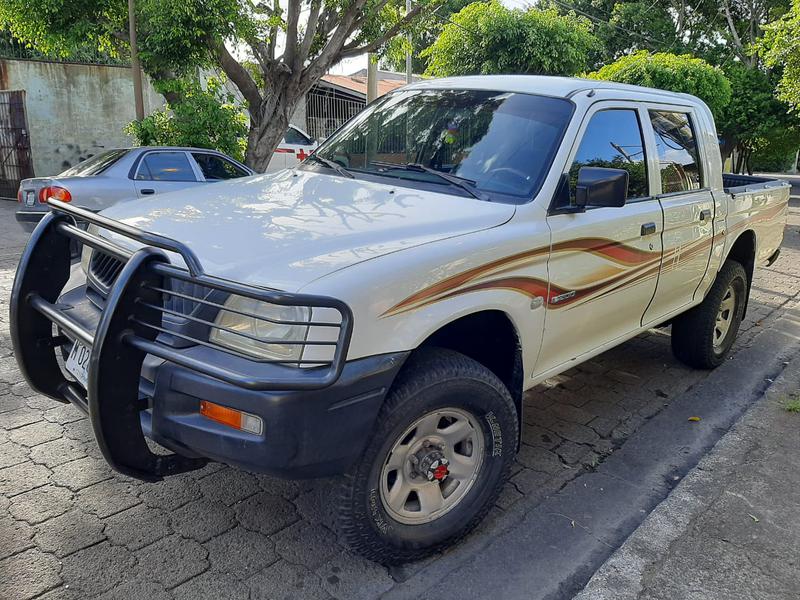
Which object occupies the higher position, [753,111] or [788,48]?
[788,48]

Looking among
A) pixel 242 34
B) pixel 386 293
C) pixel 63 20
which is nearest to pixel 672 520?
pixel 386 293

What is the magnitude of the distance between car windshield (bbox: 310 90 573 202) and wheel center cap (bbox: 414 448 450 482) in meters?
1.25

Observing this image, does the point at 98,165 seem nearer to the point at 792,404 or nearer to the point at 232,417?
the point at 232,417

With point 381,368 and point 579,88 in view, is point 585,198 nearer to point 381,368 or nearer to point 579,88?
point 579,88

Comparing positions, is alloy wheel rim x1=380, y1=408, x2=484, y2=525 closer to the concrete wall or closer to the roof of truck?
the roof of truck

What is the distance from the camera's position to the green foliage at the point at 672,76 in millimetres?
13680

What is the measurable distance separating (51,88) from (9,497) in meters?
13.2

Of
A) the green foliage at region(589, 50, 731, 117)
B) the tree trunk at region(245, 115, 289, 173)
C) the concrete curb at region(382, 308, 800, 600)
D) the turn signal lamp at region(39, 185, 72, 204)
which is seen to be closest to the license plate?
the concrete curb at region(382, 308, 800, 600)

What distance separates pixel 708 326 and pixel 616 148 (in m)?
1.93

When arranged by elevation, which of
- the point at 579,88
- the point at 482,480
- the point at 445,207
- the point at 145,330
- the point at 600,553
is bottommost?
the point at 600,553

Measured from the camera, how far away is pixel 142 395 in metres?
2.43

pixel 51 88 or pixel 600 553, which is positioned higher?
pixel 51 88

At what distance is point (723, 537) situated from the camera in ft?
9.86

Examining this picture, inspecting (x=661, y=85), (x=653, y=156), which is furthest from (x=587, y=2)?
(x=653, y=156)
